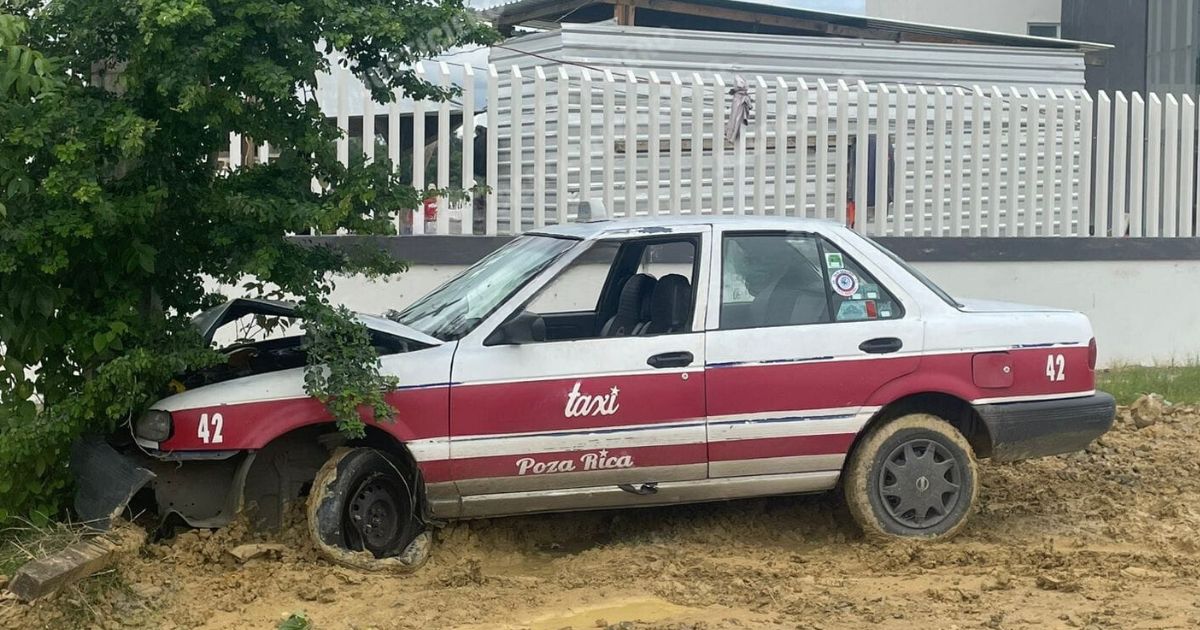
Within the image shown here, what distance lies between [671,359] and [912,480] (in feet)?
4.36

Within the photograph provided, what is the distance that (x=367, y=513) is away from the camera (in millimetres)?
5863

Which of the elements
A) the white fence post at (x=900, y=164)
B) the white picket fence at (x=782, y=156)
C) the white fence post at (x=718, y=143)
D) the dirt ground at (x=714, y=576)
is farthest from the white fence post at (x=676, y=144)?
the dirt ground at (x=714, y=576)

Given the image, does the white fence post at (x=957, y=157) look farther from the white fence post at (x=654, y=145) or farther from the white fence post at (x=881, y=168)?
the white fence post at (x=654, y=145)

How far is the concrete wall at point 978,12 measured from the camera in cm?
2275

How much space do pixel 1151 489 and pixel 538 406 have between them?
3623 mm

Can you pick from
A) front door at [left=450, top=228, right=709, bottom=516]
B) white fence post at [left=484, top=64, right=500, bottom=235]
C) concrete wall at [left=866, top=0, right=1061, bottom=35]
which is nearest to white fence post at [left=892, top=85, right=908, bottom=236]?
white fence post at [left=484, top=64, right=500, bottom=235]

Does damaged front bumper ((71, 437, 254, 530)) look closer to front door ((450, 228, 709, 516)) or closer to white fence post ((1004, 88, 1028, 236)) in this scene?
front door ((450, 228, 709, 516))

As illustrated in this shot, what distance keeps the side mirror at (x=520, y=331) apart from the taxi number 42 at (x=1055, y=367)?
248 cm

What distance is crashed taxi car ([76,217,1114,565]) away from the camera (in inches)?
227

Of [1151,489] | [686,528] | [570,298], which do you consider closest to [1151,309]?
[1151,489]

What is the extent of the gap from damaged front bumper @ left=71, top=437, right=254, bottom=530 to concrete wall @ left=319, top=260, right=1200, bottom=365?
21.6 feet

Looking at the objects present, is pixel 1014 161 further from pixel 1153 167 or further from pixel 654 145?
pixel 654 145

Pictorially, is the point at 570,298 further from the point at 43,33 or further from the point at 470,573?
the point at 43,33

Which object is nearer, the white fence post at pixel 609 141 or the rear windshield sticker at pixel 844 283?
the rear windshield sticker at pixel 844 283
